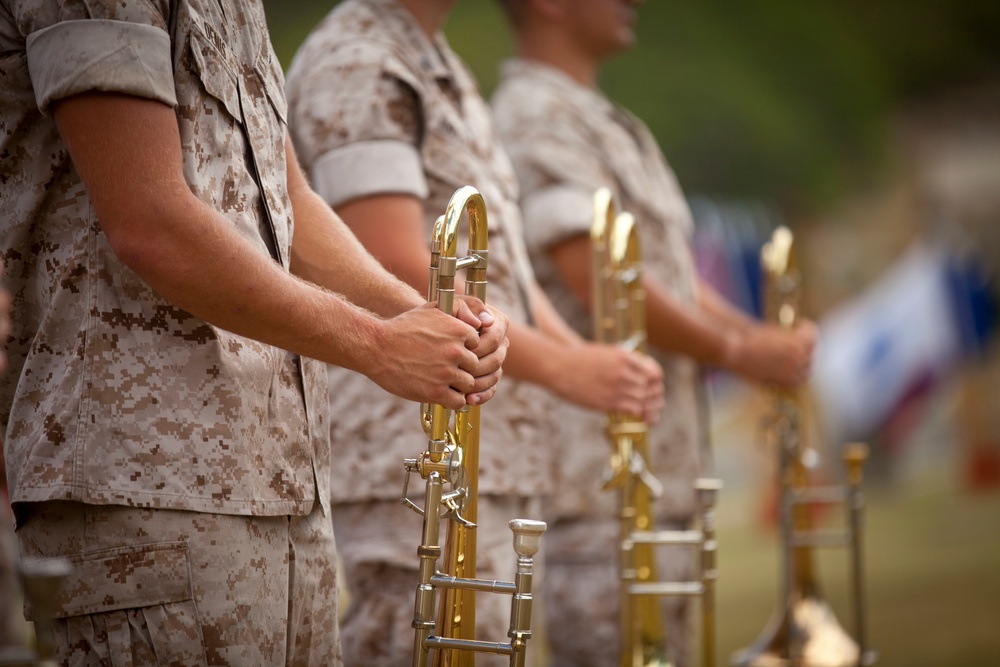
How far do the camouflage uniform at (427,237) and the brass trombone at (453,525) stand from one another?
0.54 meters

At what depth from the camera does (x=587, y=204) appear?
325cm

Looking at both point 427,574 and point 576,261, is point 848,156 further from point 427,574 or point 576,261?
point 427,574

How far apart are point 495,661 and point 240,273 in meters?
1.26

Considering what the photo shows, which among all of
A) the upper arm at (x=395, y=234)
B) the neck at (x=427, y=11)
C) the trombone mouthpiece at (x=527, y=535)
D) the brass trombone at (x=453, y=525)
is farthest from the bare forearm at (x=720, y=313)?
the trombone mouthpiece at (x=527, y=535)

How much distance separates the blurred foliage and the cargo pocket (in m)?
5.75

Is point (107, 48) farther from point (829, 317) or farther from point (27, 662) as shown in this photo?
point (829, 317)

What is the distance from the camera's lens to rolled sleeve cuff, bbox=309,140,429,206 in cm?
237

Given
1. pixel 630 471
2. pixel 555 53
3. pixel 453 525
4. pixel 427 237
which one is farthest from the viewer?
pixel 555 53

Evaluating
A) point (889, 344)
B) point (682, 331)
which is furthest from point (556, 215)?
point (889, 344)

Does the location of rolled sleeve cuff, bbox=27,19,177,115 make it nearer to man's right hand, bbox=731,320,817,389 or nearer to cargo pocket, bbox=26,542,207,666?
cargo pocket, bbox=26,542,207,666

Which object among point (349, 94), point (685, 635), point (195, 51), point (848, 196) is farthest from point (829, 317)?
point (195, 51)

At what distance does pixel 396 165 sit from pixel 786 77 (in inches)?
264

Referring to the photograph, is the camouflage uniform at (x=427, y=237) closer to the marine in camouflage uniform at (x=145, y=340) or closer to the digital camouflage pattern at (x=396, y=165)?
the digital camouflage pattern at (x=396, y=165)

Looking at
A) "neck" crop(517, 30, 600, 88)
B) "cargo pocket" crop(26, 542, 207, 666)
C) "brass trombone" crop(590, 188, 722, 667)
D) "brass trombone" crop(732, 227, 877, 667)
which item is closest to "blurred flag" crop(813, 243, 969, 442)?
"brass trombone" crop(732, 227, 877, 667)
